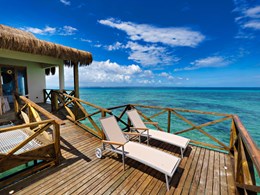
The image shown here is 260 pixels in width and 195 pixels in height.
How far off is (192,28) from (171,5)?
3.38m

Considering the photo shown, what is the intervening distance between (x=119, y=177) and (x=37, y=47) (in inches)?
221

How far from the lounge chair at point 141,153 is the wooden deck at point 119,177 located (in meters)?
0.26

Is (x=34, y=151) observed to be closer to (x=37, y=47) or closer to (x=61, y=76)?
(x=37, y=47)

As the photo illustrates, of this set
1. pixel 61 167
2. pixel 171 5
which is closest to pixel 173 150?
pixel 61 167

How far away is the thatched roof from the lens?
426 centimetres

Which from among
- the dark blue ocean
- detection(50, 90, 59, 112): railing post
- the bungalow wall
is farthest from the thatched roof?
the dark blue ocean

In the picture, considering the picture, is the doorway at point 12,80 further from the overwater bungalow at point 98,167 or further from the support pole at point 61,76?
the overwater bungalow at point 98,167

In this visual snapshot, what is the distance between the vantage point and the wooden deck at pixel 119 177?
6.66 feet

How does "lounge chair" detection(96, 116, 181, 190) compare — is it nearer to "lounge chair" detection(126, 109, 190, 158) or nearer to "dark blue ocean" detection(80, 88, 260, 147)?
"lounge chair" detection(126, 109, 190, 158)

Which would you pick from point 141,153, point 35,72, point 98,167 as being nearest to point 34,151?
point 98,167

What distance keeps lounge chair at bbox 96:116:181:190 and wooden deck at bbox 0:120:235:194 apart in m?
0.26

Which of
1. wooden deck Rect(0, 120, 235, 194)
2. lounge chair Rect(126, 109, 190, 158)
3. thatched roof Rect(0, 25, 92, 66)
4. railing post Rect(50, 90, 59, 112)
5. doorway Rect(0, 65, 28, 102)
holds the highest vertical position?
thatched roof Rect(0, 25, 92, 66)

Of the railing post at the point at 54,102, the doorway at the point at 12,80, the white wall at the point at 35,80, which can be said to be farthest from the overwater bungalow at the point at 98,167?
the white wall at the point at 35,80

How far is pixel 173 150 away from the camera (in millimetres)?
3402
